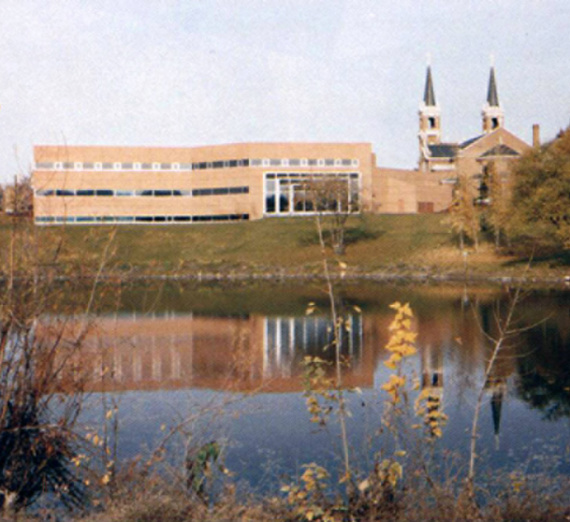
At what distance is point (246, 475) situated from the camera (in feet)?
32.3

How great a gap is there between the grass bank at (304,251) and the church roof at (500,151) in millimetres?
21909

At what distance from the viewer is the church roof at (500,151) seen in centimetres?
9169

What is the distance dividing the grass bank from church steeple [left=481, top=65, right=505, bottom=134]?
198 ft

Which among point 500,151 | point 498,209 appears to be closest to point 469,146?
point 500,151

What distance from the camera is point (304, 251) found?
6312 cm

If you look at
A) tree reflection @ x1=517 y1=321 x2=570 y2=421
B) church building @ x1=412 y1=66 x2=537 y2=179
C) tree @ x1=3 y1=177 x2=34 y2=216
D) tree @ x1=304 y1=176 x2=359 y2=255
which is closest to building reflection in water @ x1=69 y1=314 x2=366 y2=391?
tree @ x1=3 y1=177 x2=34 y2=216

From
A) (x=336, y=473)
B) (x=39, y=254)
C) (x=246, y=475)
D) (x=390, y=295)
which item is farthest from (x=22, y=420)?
(x=390, y=295)

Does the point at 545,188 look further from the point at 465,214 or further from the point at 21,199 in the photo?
the point at 21,199

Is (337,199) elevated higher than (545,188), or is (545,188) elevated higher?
(337,199)

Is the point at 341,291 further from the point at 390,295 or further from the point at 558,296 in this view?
the point at 558,296

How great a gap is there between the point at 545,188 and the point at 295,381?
116 ft

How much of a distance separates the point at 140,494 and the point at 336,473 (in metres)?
3.26

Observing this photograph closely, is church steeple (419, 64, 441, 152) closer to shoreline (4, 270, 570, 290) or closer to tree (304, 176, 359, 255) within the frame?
tree (304, 176, 359, 255)

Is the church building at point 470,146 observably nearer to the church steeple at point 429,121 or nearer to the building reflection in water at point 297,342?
the church steeple at point 429,121
